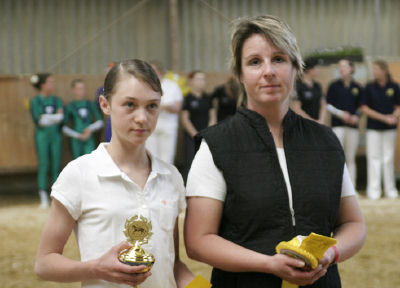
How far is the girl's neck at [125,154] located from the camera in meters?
1.73

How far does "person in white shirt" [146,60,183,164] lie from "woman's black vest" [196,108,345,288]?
5.61 metres

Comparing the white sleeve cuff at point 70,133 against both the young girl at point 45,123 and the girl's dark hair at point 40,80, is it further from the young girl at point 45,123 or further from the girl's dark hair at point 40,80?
the girl's dark hair at point 40,80

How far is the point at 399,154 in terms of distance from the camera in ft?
27.5

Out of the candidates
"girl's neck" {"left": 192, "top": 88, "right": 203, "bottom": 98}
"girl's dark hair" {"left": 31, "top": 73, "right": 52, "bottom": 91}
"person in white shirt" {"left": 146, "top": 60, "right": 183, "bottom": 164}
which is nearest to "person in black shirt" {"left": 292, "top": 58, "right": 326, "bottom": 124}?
"girl's neck" {"left": 192, "top": 88, "right": 203, "bottom": 98}

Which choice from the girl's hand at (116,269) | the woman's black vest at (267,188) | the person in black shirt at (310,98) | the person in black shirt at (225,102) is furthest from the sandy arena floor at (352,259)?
the girl's hand at (116,269)

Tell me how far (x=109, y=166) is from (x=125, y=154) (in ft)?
0.24

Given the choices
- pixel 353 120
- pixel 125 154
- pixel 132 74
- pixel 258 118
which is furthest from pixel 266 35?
pixel 353 120

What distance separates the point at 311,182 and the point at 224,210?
0.27 meters

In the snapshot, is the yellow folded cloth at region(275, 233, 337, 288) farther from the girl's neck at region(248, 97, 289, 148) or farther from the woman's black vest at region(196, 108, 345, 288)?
the girl's neck at region(248, 97, 289, 148)

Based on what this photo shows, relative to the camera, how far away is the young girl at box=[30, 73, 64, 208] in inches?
290

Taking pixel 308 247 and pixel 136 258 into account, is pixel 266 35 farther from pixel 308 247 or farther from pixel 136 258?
pixel 136 258

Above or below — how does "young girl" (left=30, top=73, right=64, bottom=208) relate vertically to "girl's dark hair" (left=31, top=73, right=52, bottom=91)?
below

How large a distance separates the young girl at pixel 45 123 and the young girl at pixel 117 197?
587 cm

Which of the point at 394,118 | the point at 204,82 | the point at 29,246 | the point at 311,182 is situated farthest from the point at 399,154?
the point at 311,182
